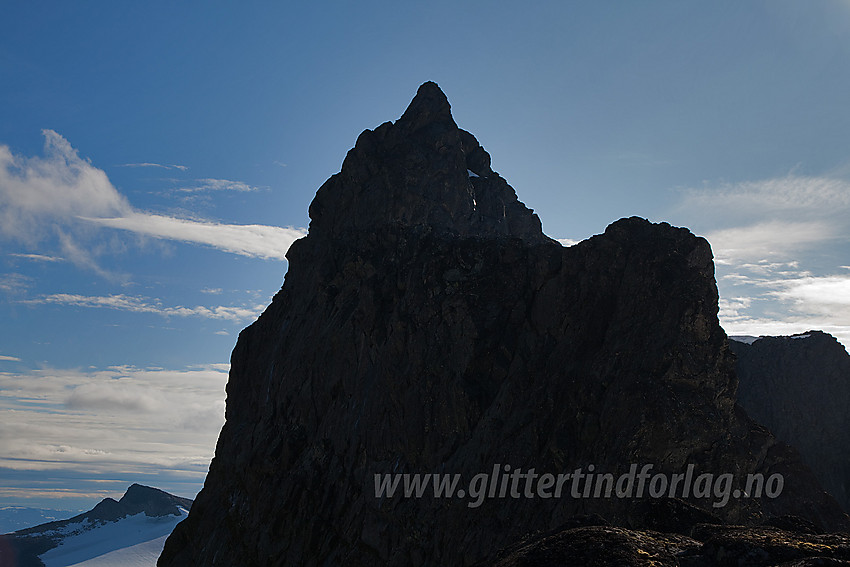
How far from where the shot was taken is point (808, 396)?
257ft

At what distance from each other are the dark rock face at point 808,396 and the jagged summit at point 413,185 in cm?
3635

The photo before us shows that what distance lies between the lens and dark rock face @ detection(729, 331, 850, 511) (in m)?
74.2

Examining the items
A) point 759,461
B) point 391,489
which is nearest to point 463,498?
point 391,489

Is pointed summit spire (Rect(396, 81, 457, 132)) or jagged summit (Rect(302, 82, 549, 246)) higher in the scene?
pointed summit spire (Rect(396, 81, 457, 132))

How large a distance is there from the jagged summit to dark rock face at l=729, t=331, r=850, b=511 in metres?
36.3

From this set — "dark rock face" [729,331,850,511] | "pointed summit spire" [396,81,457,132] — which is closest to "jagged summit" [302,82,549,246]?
"pointed summit spire" [396,81,457,132]

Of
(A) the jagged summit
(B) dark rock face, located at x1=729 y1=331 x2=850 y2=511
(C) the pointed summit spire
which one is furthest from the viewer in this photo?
(C) the pointed summit spire

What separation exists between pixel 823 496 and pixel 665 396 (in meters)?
26.9

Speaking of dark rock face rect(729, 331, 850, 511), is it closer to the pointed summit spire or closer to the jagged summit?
the jagged summit

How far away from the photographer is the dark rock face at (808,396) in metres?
74.2

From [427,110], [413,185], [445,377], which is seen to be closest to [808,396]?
[445,377]

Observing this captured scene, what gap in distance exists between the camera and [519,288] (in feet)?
171

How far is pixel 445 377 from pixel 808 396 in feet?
169

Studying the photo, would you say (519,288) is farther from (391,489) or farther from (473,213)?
(473,213)
